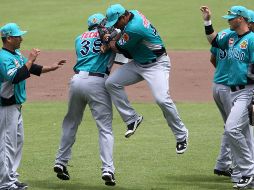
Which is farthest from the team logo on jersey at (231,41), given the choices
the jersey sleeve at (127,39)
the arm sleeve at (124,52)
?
the arm sleeve at (124,52)

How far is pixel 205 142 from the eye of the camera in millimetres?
13898

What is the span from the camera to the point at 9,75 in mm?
10016

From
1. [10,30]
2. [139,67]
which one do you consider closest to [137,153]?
[139,67]

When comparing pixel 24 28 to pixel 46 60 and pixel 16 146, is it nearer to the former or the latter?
pixel 46 60

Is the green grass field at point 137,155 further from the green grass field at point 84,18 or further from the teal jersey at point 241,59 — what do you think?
the green grass field at point 84,18

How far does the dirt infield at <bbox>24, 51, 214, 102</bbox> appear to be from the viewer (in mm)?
19672

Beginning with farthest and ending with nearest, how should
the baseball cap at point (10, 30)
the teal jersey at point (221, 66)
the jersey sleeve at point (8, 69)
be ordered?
the teal jersey at point (221, 66), the baseball cap at point (10, 30), the jersey sleeve at point (8, 69)

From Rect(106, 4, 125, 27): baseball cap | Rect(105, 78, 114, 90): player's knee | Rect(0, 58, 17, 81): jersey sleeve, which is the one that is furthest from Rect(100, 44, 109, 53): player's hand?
Rect(0, 58, 17, 81): jersey sleeve

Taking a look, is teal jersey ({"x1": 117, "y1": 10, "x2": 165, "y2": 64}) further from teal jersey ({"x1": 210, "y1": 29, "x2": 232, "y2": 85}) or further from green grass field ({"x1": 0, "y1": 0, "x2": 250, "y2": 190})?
green grass field ({"x1": 0, "y1": 0, "x2": 250, "y2": 190})

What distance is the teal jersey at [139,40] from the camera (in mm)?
10719

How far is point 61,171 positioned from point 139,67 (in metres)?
1.89

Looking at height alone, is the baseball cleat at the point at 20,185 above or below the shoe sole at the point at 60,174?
above

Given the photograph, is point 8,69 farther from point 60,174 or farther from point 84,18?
point 84,18

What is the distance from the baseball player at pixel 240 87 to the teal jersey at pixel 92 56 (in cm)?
176
